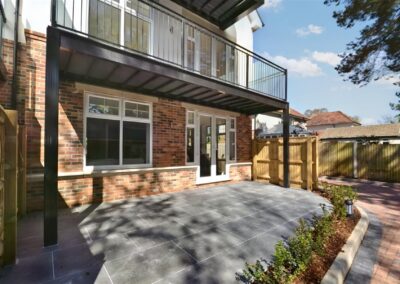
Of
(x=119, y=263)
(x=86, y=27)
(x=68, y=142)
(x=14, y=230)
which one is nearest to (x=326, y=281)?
(x=119, y=263)

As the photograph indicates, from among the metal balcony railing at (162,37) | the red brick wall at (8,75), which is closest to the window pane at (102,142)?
the red brick wall at (8,75)

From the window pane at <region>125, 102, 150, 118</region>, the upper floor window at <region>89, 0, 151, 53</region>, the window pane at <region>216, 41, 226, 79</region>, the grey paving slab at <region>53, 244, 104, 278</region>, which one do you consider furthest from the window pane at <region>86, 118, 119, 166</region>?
the window pane at <region>216, 41, 226, 79</region>

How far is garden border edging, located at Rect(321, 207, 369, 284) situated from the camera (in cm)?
242

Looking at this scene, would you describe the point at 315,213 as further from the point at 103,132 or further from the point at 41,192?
the point at 41,192

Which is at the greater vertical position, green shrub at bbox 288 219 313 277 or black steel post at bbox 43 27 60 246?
black steel post at bbox 43 27 60 246

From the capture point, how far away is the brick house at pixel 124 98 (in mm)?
3883

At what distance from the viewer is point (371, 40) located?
25.7 feet

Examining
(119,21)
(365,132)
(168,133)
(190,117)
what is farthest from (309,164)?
(365,132)

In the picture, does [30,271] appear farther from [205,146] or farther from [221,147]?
[221,147]

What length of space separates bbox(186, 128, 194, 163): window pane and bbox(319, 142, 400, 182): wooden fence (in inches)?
361

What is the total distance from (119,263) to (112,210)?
2.24 m

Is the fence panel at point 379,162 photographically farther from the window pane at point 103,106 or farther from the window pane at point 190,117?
the window pane at point 103,106

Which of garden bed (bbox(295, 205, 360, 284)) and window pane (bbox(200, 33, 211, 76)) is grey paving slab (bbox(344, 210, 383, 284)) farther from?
window pane (bbox(200, 33, 211, 76))

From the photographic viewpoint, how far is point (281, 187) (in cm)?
765
